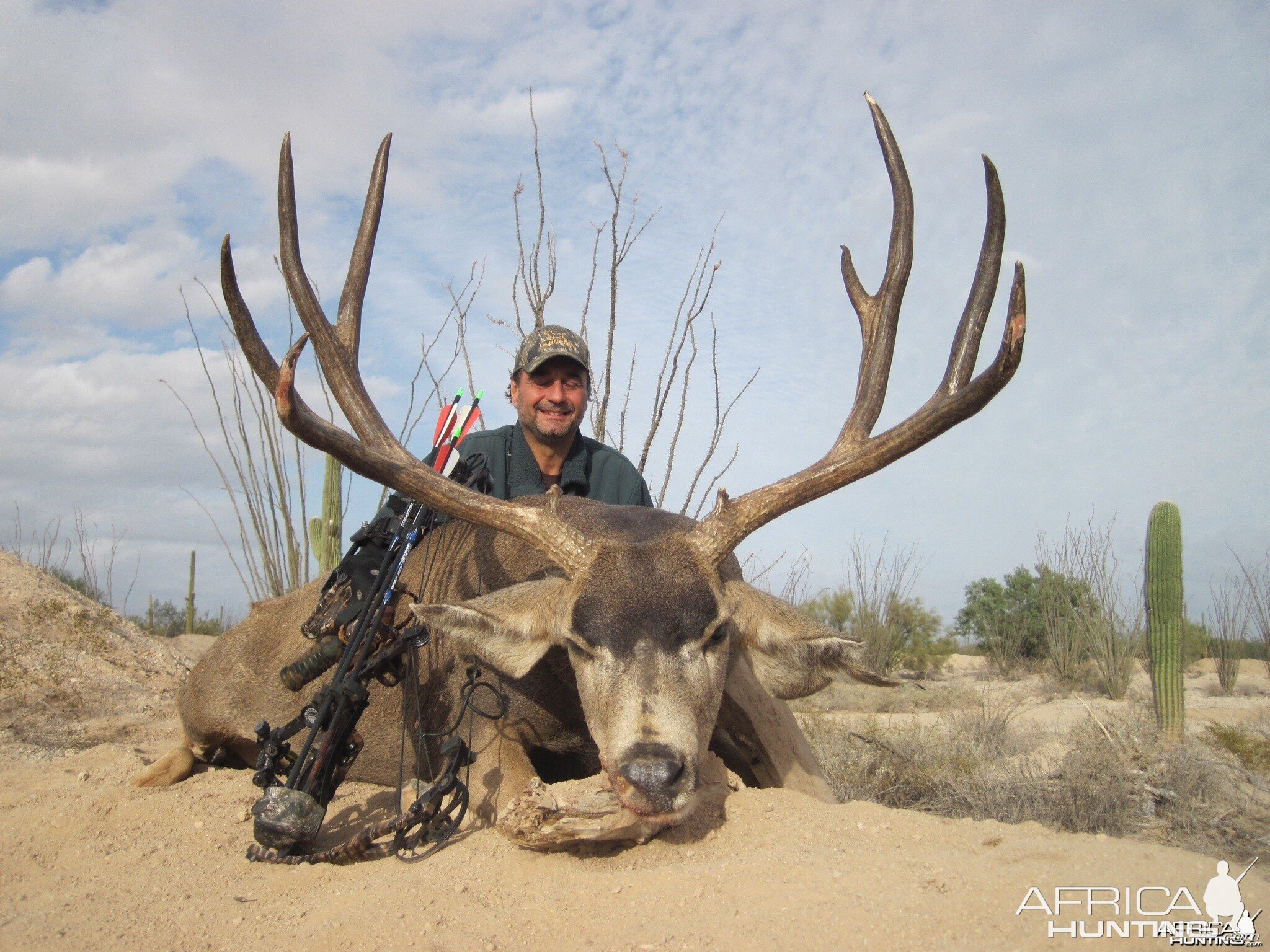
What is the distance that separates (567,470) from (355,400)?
199cm

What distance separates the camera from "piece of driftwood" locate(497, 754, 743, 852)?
2977 millimetres

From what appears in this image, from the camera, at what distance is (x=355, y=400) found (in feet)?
13.4

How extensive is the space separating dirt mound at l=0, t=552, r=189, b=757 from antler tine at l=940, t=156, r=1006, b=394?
6037 millimetres

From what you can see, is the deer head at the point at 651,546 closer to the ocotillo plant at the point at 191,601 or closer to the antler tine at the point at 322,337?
the antler tine at the point at 322,337

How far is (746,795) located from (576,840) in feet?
2.84

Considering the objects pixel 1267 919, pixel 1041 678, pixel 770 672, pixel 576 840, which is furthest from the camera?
pixel 1041 678

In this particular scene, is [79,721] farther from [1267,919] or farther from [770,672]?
[1267,919]

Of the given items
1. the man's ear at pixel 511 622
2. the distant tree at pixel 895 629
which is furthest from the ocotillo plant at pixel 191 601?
the man's ear at pixel 511 622

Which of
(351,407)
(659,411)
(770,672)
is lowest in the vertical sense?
(770,672)

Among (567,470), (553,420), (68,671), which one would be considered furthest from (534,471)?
(68,671)

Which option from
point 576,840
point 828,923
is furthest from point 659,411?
point 828,923

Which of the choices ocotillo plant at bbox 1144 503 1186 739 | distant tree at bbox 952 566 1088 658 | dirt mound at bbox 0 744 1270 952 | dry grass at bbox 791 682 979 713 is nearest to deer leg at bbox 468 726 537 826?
dirt mound at bbox 0 744 1270 952

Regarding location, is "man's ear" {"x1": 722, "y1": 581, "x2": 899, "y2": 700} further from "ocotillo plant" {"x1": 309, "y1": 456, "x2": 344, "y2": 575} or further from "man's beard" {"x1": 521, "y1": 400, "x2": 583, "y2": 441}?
"ocotillo plant" {"x1": 309, "y1": 456, "x2": 344, "y2": 575}

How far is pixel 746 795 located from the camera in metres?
3.56
